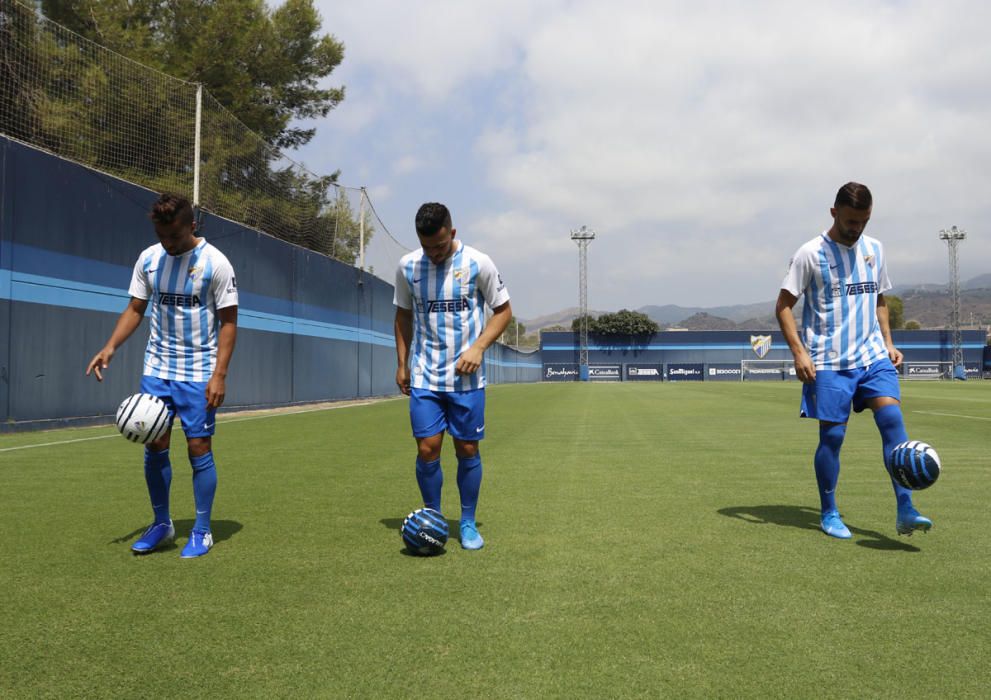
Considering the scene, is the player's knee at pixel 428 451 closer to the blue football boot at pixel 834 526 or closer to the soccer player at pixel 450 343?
the soccer player at pixel 450 343

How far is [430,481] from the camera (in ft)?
13.9

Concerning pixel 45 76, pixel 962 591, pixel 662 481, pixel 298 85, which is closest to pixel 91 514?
pixel 662 481

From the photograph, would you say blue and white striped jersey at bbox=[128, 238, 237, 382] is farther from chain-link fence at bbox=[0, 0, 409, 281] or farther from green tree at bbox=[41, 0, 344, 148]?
green tree at bbox=[41, 0, 344, 148]

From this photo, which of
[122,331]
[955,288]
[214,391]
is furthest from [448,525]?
[955,288]

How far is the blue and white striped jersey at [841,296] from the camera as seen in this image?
435 cm

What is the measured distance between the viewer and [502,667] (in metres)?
2.45

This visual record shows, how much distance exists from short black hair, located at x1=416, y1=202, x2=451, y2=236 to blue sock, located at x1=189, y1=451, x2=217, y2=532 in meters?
1.72

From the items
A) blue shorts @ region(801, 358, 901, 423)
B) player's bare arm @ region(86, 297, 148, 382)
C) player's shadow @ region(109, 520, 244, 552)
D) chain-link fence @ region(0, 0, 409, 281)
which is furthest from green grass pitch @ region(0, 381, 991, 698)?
chain-link fence @ region(0, 0, 409, 281)

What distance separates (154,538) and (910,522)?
4.24 m

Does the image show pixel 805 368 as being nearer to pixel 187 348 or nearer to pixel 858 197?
pixel 858 197

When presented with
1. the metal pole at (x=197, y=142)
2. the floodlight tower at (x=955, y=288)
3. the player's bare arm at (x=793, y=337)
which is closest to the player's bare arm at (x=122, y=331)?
the player's bare arm at (x=793, y=337)

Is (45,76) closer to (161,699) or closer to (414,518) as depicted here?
(414,518)

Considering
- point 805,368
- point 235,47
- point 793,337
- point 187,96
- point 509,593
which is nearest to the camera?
point 509,593

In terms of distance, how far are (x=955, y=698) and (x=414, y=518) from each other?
2.52 m
